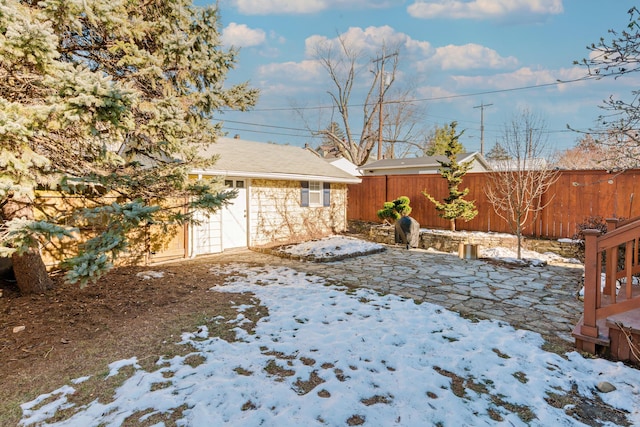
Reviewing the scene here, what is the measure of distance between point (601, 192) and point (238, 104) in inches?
333

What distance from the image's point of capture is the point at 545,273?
6129 millimetres

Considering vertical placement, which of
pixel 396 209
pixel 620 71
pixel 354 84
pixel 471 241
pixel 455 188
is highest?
pixel 354 84

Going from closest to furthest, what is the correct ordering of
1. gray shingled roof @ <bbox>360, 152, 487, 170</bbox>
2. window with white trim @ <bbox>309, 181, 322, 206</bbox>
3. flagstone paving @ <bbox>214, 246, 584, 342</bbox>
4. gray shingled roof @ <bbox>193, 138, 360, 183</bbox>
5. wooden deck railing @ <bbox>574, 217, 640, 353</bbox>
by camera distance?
1. wooden deck railing @ <bbox>574, 217, 640, 353</bbox>
2. flagstone paving @ <bbox>214, 246, 584, 342</bbox>
3. gray shingled roof @ <bbox>193, 138, 360, 183</bbox>
4. window with white trim @ <bbox>309, 181, 322, 206</bbox>
5. gray shingled roof @ <bbox>360, 152, 487, 170</bbox>

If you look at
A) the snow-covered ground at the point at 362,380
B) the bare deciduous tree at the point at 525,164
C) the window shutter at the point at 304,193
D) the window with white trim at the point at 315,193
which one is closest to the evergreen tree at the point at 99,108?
the snow-covered ground at the point at 362,380

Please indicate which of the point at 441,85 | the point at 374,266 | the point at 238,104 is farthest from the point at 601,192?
the point at 441,85

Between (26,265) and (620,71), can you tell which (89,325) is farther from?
(620,71)

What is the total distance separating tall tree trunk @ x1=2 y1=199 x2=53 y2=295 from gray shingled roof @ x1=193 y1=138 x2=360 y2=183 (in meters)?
3.68

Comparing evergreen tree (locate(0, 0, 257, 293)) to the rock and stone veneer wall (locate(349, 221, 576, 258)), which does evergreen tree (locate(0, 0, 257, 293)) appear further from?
stone veneer wall (locate(349, 221, 576, 258))

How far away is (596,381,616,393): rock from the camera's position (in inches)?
97.6

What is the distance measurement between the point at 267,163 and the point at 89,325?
6.83 meters

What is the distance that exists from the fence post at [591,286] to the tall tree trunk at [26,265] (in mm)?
6707

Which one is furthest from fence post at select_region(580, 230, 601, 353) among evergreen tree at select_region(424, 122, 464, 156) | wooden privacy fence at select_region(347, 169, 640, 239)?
evergreen tree at select_region(424, 122, 464, 156)

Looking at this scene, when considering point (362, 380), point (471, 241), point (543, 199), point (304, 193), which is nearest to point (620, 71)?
point (362, 380)

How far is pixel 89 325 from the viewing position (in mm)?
3773
